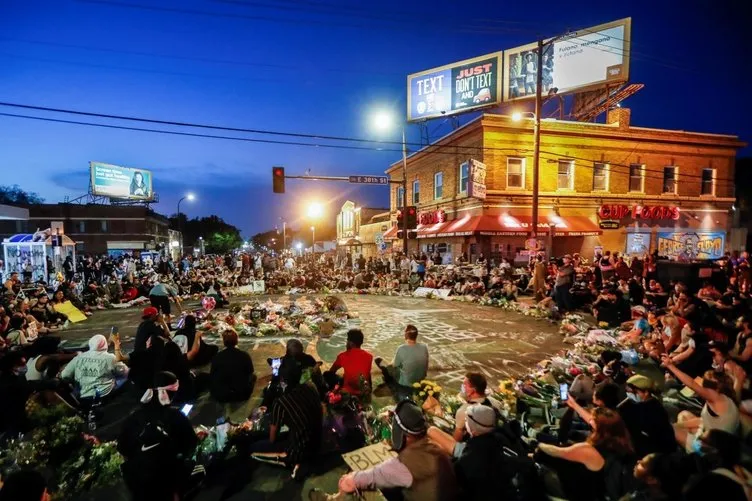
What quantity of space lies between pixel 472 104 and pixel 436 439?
92.1 ft

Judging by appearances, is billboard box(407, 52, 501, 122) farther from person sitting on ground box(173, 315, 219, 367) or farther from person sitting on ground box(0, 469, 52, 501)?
person sitting on ground box(0, 469, 52, 501)

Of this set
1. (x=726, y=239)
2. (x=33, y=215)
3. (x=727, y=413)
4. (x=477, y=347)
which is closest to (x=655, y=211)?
(x=726, y=239)

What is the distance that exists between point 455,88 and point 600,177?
476 inches

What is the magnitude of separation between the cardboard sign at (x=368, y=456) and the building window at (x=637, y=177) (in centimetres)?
2683

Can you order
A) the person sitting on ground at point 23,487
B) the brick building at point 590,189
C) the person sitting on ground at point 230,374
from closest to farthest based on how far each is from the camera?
the person sitting on ground at point 23,487
the person sitting on ground at point 230,374
the brick building at point 590,189

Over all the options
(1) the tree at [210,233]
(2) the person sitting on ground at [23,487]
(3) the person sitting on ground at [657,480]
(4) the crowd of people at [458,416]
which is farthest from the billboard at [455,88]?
(1) the tree at [210,233]

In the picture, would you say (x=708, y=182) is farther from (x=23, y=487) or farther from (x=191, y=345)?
(x=23, y=487)

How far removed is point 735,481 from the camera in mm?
2658

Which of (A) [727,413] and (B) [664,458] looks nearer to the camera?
(B) [664,458]

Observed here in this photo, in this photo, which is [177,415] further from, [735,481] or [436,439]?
[735,481]

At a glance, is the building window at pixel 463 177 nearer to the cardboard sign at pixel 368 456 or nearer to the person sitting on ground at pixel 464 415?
the person sitting on ground at pixel 464 415

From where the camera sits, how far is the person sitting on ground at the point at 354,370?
655cm

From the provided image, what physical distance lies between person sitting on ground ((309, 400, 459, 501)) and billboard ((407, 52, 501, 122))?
2805 centimetres

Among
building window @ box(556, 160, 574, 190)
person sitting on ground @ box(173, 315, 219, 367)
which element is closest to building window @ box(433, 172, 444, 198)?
building window @ box(556, 160, 574, 190)
